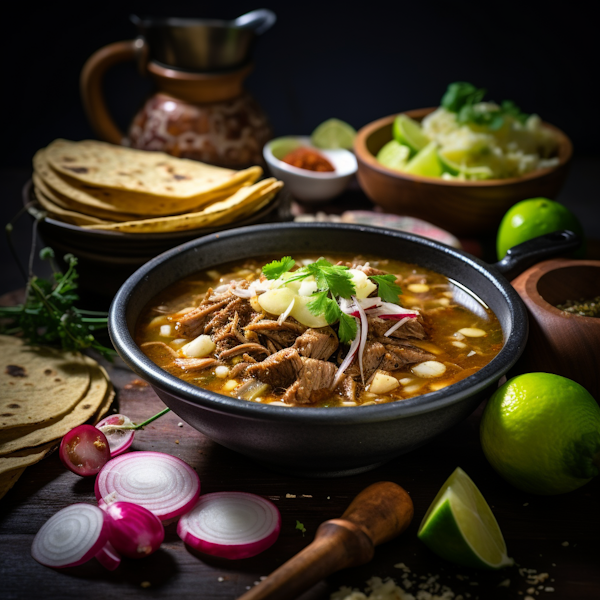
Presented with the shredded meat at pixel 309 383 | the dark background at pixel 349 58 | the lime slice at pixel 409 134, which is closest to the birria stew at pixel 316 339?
the shredded meat at pixel 309 383

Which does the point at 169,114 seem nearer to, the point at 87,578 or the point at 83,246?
the point at 83,246

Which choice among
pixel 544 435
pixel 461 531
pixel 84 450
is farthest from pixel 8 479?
pixel 544 435

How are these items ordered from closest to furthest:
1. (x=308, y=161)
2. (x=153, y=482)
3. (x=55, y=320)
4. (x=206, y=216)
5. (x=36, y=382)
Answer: (x=153, y=482) < (x=36, y=382) < (x=55, y=320) < (x=206, y=216) < (x=308, y=161)

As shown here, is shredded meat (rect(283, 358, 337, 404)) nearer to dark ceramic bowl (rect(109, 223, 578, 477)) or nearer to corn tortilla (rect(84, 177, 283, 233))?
dark ceramic bowl (rect(109, 223, 578, 477))

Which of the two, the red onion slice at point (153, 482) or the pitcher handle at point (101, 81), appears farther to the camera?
the pitcher handle at point (101, 81)

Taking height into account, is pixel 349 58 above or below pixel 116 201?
above

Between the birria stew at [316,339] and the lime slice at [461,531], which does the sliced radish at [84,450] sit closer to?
the birria stew at [316,339]

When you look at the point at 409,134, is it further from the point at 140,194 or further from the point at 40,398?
the point at 40,398
